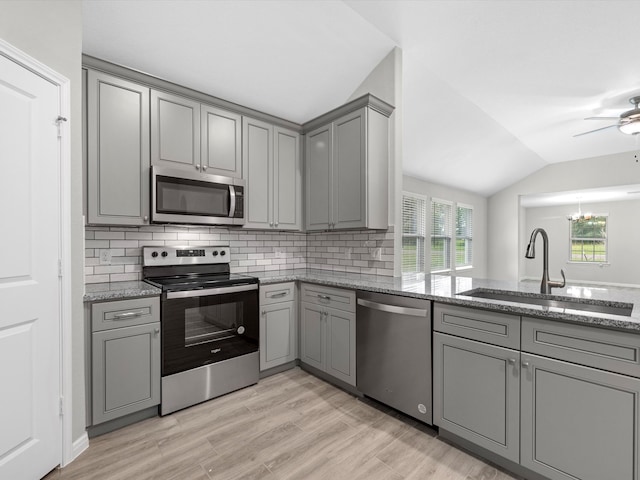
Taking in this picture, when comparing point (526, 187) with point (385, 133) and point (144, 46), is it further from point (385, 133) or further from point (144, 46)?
point (144, 46)

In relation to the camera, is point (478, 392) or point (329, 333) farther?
point (329, 333)

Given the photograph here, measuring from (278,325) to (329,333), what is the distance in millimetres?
521

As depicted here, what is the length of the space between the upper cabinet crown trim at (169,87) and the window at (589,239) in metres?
9.17

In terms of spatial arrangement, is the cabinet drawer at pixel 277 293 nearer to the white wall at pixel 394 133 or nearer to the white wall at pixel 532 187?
the white wall at pixel 394 133

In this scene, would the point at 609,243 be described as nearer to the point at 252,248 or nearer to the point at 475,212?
the point at 475,212

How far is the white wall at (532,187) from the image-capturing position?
6301 mm

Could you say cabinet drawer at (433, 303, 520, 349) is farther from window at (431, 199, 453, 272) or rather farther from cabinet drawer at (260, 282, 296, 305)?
window at (431, 199, 453, 272)

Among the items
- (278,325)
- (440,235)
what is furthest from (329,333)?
(440,235)

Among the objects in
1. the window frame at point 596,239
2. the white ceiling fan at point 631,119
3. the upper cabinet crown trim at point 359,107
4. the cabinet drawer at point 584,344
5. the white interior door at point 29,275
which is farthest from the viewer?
the window frame at point 596,239

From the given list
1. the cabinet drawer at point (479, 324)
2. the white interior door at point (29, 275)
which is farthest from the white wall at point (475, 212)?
the white interior door at point (29, 275)

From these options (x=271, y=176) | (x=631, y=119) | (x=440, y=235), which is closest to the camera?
(x=271, y=176)

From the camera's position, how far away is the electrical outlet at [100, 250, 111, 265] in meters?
2.55

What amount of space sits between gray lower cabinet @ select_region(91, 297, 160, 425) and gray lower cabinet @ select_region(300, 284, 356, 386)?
1.30 metres

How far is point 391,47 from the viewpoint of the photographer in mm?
2953
